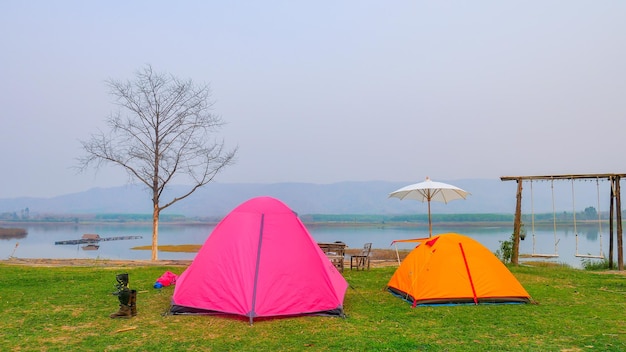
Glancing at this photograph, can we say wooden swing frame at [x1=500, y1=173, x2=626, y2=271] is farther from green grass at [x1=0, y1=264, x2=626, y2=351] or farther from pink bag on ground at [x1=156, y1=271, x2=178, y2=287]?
pink bag on ground at [x1=156, y1=271, x2=178, y2=287]

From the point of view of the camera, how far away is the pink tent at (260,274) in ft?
25.0

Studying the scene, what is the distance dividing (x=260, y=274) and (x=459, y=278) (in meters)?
4.01

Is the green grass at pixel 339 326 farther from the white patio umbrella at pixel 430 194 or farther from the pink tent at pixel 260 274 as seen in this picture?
the white patio umbrella at pixel 430 194

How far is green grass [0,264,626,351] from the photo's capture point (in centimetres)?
614

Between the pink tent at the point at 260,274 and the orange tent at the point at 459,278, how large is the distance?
1.77 m

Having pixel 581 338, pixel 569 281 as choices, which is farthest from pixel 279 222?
pixel 569 281

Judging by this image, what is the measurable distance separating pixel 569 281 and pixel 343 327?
8397 mm

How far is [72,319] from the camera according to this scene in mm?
7746

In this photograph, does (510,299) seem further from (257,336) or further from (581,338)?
(257,336)

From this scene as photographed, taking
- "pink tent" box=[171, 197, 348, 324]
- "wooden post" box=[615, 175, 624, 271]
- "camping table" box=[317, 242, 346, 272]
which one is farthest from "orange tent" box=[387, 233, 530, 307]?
"wooden post" box=[615, 175, 624, 271]

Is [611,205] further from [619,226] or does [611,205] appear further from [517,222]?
[517,222]

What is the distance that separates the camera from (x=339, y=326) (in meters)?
7.16

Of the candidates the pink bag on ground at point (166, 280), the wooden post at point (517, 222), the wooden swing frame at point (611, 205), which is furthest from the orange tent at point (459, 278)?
the wooden swing frame at point (611, 205)

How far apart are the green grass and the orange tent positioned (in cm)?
27
